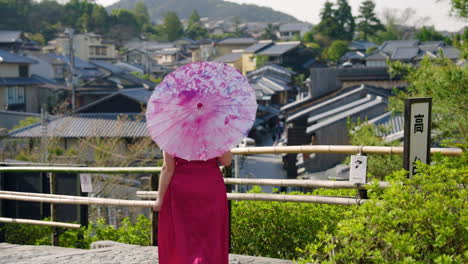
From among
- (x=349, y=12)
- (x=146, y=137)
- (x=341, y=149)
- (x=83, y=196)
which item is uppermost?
(x=349, y=12)

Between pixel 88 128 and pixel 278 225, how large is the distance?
66.3ft

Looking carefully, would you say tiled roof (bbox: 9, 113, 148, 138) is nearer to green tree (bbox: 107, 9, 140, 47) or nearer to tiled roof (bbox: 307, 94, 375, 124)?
tiled roof (bbox: 307, 94, 375, 124)

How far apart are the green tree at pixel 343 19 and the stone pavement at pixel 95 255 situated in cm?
6530

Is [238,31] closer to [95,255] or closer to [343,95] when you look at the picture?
[343,95]

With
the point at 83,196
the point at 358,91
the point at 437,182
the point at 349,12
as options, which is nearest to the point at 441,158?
the point at 437,182

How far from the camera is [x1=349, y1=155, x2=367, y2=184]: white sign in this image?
14.2 feet

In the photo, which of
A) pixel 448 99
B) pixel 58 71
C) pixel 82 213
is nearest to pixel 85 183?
pixel 82 213

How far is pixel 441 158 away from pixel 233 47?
70475 mm

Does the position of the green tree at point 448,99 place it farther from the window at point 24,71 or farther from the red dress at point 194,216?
the window at point 24,71

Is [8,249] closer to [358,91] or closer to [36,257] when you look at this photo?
[36,257]

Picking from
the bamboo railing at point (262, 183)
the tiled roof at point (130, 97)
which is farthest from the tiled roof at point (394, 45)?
the bamboo railing at point (262, 183)

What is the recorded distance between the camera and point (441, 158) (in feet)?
13.8

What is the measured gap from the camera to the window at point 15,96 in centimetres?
3562

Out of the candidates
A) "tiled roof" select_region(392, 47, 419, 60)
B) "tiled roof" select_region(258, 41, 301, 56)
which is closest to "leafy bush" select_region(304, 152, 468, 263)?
"tiled roof" select_region(392, 47, 419, 60)
